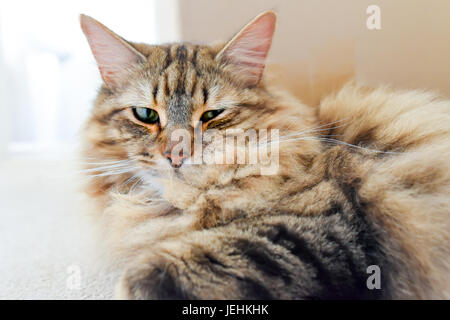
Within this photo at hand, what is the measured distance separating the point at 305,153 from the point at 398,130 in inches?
9.5

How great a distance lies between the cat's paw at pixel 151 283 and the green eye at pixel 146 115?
324mm

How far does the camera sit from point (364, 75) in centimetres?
102

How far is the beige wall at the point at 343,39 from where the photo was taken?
36.2 inches

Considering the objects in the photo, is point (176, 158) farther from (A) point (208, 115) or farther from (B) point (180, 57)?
(B) point (180, 57)

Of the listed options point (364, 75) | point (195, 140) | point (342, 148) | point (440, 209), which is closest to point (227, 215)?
point (195, 140)

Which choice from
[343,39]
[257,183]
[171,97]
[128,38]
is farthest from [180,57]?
[343,39]

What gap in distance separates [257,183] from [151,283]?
30cm

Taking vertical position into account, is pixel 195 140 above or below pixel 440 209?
above

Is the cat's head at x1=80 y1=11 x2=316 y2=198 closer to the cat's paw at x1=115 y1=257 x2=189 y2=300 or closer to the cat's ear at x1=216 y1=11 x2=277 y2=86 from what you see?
the cat's ear at x1=216 y1=11 x2=277 y2=86

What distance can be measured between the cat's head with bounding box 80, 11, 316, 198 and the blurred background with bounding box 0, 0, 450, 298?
0.11m

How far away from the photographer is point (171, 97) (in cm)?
75

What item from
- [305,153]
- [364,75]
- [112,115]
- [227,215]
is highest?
[364,75]

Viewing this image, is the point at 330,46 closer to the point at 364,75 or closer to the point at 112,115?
the point at 364,75

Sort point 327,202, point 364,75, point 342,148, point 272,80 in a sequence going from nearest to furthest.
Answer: point 327,202 < point 342,148 < point 272,80 < point 364,75
